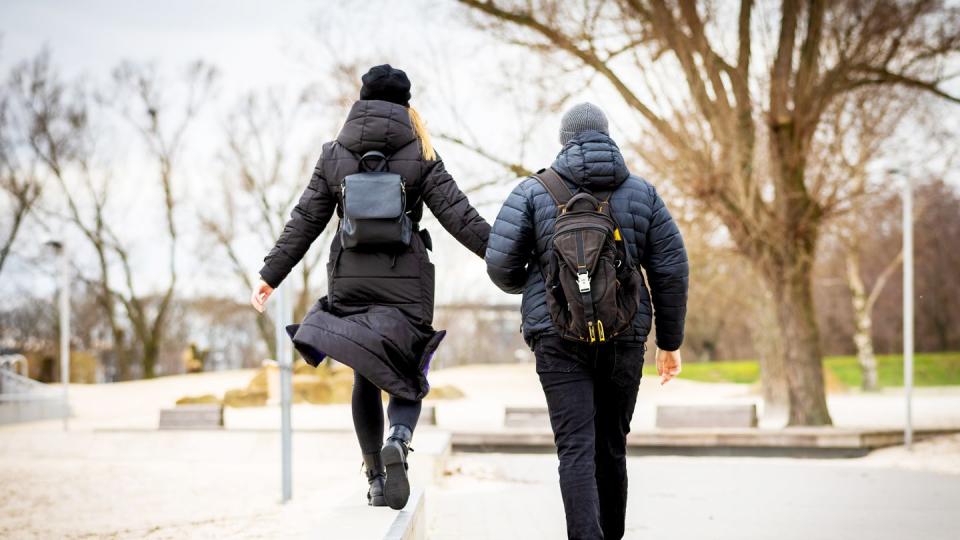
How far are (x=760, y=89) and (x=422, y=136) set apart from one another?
12144 mm

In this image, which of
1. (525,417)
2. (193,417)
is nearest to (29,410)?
(193,417)

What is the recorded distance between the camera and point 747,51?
16.4 m

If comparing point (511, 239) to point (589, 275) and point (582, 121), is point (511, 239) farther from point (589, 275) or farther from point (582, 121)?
point (582, 121)

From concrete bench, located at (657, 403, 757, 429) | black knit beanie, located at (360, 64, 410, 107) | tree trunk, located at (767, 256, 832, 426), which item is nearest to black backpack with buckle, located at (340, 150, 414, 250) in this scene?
black knit beanie, located at (360, 64, 410, 107)

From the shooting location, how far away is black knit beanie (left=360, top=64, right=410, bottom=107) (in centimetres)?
448

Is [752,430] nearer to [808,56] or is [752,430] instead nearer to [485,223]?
[808,56]

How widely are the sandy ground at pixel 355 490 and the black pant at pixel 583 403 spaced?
907 millimetres

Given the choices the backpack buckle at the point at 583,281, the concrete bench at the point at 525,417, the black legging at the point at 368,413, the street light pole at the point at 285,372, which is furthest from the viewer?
the concrete bench at the point at 525,417

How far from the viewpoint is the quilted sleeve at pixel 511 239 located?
13.7 ft

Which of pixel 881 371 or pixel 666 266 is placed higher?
pixel 666 266

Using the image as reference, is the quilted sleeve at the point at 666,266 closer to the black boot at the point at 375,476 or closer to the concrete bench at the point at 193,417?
the black boot at the point at 375,476

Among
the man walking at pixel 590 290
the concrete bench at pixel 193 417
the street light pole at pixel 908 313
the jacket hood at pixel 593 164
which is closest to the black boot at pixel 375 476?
the man walking at pixel 590 290

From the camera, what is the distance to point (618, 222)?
419cm

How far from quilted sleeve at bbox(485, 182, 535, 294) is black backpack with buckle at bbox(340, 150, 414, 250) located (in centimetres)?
35
